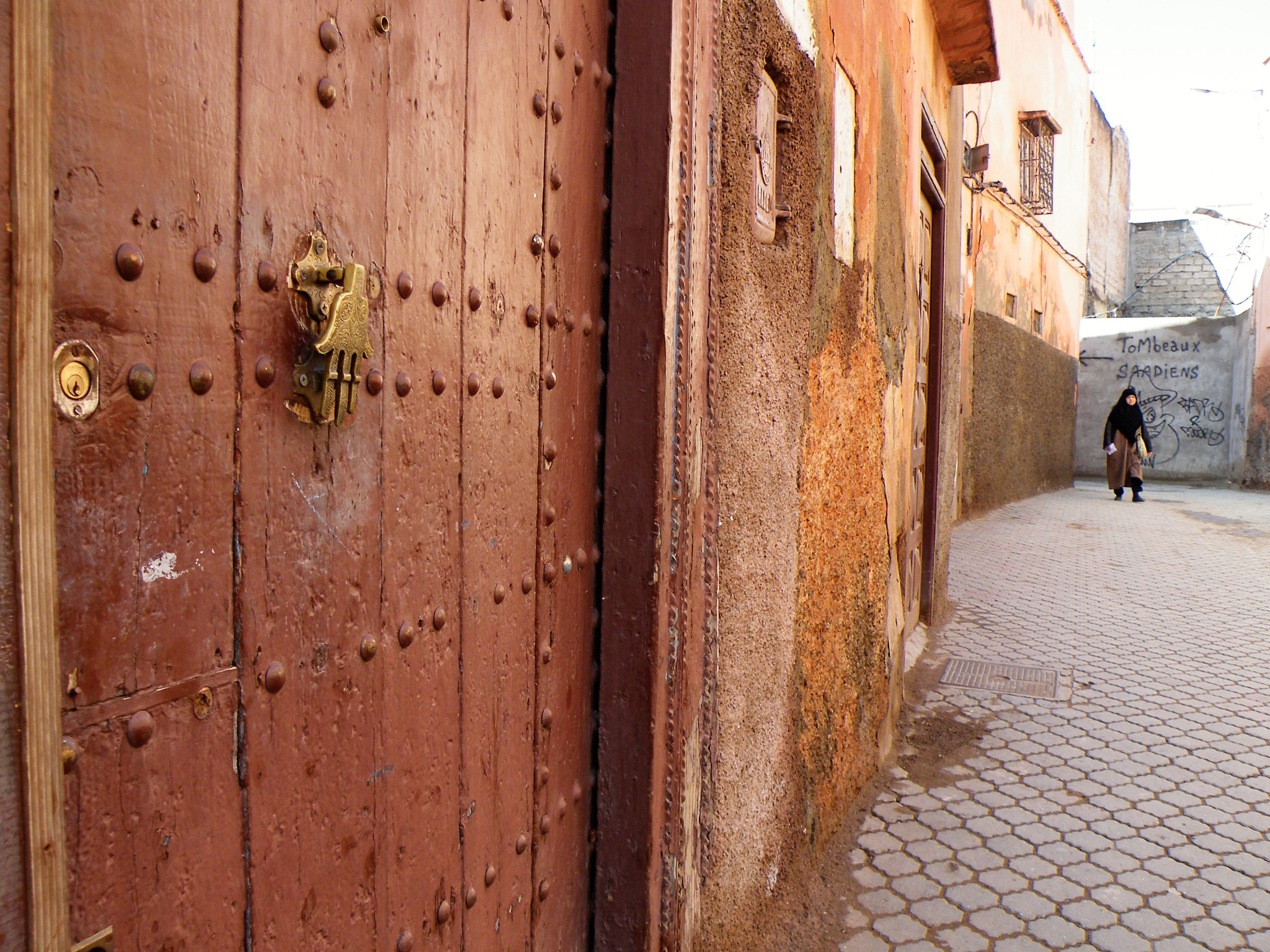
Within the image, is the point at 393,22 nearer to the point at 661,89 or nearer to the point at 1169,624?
the point at 661,89

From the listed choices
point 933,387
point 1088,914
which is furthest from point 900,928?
point 933,387

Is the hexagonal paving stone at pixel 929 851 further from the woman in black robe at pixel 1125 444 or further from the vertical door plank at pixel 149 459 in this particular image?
the woman in black robe at pixel 1125 444

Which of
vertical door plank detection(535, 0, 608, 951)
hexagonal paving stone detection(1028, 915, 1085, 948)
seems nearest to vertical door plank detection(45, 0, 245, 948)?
vertical door plank detection(535, 0, 608, 951)

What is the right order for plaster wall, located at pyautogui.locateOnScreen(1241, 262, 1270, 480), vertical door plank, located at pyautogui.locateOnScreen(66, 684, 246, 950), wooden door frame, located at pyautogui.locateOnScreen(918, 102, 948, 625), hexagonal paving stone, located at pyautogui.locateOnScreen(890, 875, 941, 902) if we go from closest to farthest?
vertical door plank, located at pyautogui.locateOnScreen(66, 684, 246, 950)
hexagonal paving stone, located at pyautogui.locateOnScreen(890, 875, 941, 902)
wooden door frame, located at pyautogui.locateOnScreen(918, 102, 948, 625)
plaster wall, located at pyautogui.locateOnScreen(1241, 262, 1270, 480)

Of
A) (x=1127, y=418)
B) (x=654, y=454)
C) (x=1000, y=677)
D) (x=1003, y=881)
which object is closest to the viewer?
(x=654, y=454)

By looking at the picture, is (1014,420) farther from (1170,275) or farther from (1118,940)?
(1170,275)

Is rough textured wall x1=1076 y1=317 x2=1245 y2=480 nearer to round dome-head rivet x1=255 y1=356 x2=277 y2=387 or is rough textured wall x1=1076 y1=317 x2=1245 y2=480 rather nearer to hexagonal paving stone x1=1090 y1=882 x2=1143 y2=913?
hexagonal paving stone x1=1090 y1=882 x2=1143 y2=913

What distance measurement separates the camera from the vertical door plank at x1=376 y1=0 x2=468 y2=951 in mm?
1116

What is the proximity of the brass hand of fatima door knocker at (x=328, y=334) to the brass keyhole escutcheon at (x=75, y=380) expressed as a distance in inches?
9.0

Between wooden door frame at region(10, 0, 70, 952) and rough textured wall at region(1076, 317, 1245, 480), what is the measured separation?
18271 mm

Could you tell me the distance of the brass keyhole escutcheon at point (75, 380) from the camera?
71 cm

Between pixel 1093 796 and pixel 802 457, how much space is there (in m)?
1.69

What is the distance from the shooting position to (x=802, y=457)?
2.22 meters

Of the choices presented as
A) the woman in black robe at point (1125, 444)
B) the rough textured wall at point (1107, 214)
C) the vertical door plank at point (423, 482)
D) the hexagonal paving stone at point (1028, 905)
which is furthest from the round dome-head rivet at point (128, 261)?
the rough textured wall at point (1107, 214)
